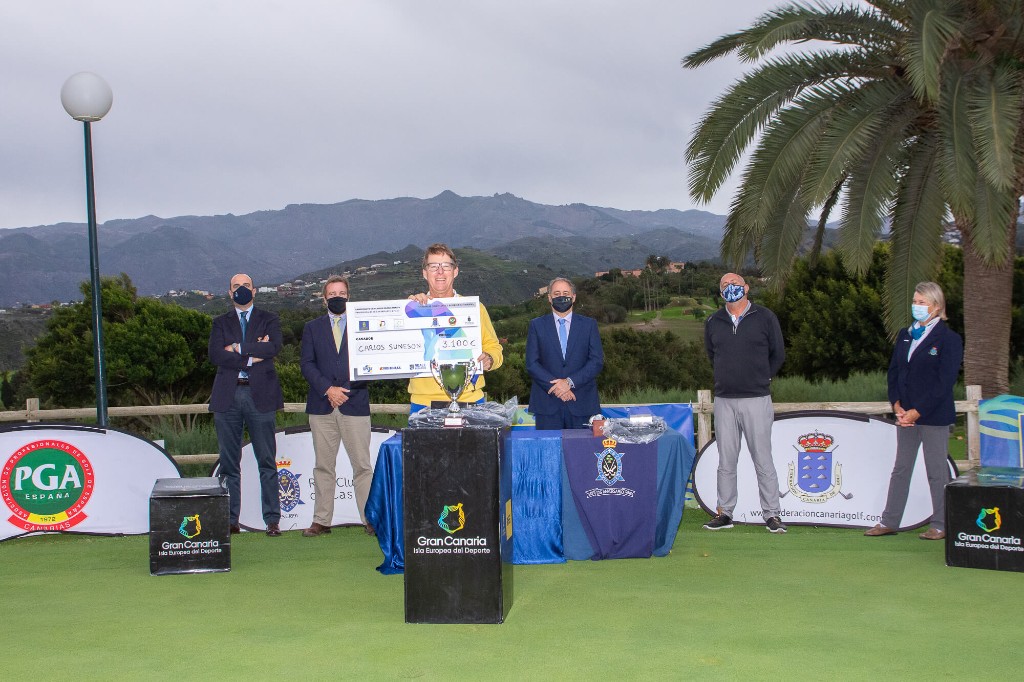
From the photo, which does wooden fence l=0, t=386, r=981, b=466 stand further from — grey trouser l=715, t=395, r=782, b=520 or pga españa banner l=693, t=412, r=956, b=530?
grey trouser l=715, t=395, r=782, b=520

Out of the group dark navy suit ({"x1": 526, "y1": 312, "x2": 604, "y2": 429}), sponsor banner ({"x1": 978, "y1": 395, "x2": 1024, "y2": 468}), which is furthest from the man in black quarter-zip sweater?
sponsor banner ({"x1": 978, "y1": 395, "x2": 1024, "y2": 468})

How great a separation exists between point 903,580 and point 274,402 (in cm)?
484

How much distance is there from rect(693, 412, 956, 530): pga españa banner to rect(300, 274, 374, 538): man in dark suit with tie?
2868 mm

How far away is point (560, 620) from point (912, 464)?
3.57 metres

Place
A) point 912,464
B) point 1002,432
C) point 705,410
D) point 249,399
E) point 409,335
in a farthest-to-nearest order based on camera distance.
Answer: point 705,410
point 1002,432
point 249,399
point 912,464
point 409,335

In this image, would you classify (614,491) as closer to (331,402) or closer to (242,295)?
(331,402)

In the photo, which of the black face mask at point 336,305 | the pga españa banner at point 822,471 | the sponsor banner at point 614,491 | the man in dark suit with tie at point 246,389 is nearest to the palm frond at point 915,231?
the pga españa banner at point 822,471

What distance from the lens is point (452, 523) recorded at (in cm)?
464

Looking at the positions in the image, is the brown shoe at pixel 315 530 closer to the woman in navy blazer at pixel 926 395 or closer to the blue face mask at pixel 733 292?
the blue face mask at pixel 733 292

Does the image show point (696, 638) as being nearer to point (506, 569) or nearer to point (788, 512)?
point (506, 569)

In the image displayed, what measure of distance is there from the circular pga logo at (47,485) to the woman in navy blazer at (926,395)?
6.57 meters

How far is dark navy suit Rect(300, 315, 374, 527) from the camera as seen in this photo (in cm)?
724

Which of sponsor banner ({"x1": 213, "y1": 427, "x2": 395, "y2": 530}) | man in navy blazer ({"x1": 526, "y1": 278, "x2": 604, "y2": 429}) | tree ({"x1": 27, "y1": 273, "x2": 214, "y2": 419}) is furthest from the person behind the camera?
tree ({"x1": 27, "y1": 273, "x2": 214, "y2": 419})

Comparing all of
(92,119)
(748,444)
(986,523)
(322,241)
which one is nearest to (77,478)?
(92,119)
